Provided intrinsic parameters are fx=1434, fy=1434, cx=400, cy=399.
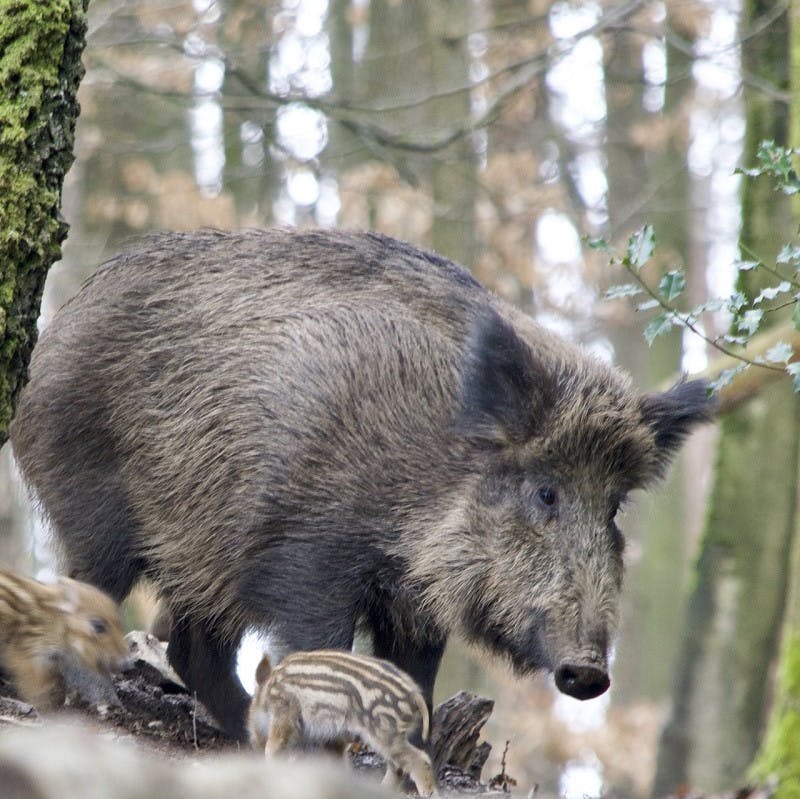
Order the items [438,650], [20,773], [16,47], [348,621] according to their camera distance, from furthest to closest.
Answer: [438,650]
[348,621]
[16,47]
[20,773]

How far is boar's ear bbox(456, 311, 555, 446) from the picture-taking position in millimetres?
6266

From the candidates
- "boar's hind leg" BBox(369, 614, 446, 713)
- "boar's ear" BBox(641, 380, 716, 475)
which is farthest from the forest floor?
"boar's ear" BBox(641, 380, 716, 475)

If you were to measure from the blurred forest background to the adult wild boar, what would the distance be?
72 cm

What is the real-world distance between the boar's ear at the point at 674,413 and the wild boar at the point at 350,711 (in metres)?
2.02

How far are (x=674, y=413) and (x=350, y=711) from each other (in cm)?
236

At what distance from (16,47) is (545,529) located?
296cm

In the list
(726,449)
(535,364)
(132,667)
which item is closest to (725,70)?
(726,449)

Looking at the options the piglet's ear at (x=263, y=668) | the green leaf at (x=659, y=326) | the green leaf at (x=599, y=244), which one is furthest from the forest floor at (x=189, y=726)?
the green leaf at (x=599, y=244)

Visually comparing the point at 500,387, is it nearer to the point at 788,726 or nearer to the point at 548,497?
the point at 548,497

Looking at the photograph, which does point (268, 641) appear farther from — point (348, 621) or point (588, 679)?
point (588, 679)

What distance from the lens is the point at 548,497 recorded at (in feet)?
20.7

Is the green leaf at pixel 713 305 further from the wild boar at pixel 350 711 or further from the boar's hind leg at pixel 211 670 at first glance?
the boar's hind leg at pixel 211 670

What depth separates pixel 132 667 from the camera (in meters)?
6.84

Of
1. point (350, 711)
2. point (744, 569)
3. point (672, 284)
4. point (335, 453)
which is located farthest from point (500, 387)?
point (744, 569)
